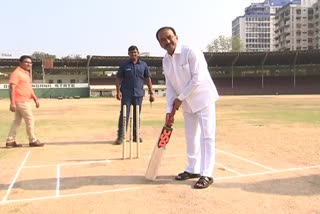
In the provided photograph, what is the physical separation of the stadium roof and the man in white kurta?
58.1 m

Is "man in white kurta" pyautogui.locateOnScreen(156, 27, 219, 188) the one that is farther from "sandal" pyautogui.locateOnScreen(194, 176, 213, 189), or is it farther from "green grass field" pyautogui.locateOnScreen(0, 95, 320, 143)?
"green grass field" pyautogui.locateOnScreen(0, 95, 320, 143)

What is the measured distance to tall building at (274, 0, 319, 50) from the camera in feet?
406

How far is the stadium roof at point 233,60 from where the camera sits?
62969 mm

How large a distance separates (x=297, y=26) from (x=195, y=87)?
131325mm

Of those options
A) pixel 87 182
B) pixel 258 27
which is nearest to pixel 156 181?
pixel 87 182

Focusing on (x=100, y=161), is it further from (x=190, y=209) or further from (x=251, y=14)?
(x=251, y=14)

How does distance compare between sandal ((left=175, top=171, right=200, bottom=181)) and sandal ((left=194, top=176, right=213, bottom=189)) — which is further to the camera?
sandal ((left=175, top=171, right=200, bottom=181))

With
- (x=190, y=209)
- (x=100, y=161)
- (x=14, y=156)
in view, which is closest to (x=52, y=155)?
(x=14, y=156)

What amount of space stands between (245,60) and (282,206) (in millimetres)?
65154

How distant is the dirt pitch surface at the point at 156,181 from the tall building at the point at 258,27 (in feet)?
536

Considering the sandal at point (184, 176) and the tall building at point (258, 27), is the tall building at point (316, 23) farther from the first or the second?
the sandal at point (184, 176)

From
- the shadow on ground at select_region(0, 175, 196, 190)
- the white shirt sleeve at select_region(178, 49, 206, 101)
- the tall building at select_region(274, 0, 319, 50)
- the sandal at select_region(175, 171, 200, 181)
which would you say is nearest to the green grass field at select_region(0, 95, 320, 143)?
the shadow on ground at select_region(0, 175, 196, 190)

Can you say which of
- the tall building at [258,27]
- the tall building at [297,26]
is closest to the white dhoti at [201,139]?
the tall building at [297,26]

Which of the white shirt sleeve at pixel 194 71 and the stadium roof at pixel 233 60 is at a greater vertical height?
the stadium roof at pixel 233 60
